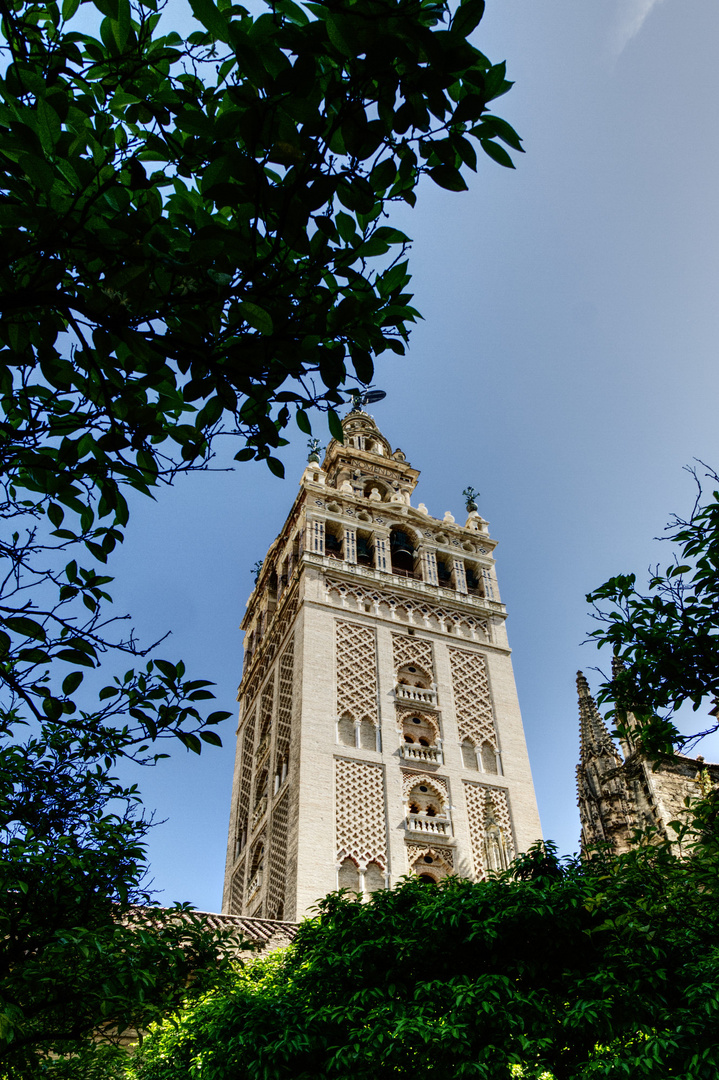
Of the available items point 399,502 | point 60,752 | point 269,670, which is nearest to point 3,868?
point 60,752

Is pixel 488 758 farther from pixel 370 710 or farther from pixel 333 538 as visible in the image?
pixel 333 538

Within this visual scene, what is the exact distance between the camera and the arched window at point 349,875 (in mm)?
16922

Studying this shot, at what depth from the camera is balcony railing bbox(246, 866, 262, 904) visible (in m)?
18.9

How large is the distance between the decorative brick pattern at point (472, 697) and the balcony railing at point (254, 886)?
19.1 feet

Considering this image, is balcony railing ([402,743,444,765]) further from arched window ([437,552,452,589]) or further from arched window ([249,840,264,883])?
arched window ([437,552,452,589])

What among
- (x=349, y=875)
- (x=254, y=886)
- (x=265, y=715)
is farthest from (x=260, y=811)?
(x=349, y=875)

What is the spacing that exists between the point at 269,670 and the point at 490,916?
1565cm

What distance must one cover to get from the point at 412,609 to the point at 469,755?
4375 millimetres

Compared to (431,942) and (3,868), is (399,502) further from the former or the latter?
(3,868)

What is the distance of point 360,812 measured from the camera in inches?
713

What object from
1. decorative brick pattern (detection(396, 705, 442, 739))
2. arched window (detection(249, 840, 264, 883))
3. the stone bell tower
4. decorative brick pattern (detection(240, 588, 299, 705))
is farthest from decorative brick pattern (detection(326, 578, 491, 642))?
arched window (detection(249, 840, 264, 883))

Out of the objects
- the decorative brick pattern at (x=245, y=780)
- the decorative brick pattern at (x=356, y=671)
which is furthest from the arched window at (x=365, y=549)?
the decorative brick pattern at (x=245, y=780)

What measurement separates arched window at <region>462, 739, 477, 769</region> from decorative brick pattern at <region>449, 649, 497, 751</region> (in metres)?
0.13

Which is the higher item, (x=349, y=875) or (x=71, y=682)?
(x=349, y=875)
